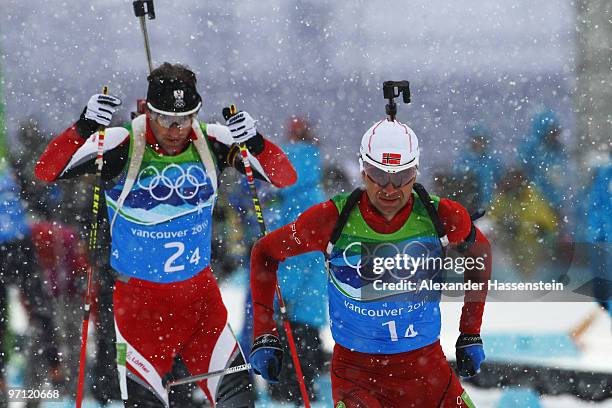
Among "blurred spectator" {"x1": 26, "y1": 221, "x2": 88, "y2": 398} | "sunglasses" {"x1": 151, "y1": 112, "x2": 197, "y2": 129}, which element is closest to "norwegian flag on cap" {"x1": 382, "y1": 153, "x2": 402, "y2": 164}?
"sunglasses" {"x1": 151, "y1": 112, "x2": 197, "y2": 129}

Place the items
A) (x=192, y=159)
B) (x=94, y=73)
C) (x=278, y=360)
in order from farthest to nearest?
(x=94, y=73) → (x=192, y=159) → (x=278, y=360)

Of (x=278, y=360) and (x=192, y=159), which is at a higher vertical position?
(x=192, y=159)

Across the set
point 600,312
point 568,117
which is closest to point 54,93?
point 568,117

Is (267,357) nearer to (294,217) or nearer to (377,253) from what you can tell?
(377,253)

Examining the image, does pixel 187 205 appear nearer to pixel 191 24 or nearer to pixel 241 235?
pixel 241 235

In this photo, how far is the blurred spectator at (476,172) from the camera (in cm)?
511

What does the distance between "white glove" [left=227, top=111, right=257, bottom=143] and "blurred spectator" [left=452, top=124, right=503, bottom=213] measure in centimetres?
172

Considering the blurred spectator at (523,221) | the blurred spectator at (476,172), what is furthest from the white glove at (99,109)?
the blurred spectator at (523,221)

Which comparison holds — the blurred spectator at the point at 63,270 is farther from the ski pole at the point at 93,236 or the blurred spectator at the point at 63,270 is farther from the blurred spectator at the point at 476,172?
the blurred spectator at the point at 476,172

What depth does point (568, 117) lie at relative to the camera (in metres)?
5.07

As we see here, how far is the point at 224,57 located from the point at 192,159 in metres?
1.30

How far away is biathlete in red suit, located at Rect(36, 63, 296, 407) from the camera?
387 centimetres

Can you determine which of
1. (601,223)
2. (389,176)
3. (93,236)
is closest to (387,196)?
(389,176)

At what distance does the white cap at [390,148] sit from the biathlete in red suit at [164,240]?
0.88 m
